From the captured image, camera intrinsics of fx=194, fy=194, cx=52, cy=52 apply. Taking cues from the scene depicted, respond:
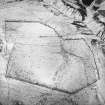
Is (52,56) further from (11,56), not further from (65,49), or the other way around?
(11,56)

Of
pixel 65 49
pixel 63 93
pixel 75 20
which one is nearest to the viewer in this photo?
pixel 63 93

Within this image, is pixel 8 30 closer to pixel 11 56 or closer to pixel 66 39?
pixel 11 56

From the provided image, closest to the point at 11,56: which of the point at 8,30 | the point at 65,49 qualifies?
the point at 8,30

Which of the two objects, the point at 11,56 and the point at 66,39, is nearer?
the point at 11,56

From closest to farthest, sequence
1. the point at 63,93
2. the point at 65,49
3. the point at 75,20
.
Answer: the point at 63,93 → the point at 65,49 → the point at 75,20

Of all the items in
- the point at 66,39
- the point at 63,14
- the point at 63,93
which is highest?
the point at 63,14

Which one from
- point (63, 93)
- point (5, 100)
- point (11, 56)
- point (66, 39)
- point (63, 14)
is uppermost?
point (63, 14)

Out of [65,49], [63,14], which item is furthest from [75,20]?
[65,49]

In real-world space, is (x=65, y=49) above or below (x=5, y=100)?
above

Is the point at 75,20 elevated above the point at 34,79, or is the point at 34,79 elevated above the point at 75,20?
the point at 75,20
